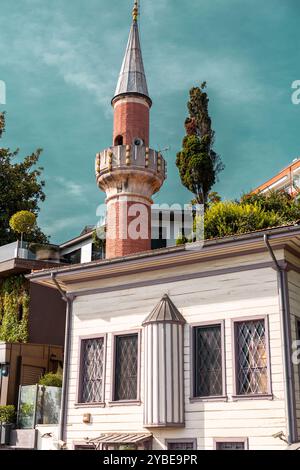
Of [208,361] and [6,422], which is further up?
[208,361]

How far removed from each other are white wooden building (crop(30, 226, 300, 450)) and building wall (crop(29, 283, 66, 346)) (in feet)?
27.4

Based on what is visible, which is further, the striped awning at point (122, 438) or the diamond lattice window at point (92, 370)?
the diamond lattice window at point (92, 370)

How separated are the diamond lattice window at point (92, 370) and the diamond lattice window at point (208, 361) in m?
2.77

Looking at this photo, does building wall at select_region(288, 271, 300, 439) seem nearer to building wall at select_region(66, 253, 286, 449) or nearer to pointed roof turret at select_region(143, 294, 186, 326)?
building wall at select_region(66, 253, 286, 449)

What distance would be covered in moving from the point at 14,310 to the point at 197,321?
40.7ft

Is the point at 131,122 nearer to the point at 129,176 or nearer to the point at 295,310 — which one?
the point at 129,176

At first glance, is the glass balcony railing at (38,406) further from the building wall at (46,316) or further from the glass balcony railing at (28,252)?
the glass balcony railing at (28,252)

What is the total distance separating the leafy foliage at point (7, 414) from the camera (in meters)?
20.1

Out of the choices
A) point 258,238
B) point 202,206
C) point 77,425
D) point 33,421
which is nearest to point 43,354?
point 33,421

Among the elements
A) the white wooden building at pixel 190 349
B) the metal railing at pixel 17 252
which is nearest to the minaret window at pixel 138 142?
the metal railing at pixel 17 252

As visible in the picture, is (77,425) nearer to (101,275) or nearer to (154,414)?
(154,414)

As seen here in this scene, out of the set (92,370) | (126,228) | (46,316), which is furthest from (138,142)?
(92,370)

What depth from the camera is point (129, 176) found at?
30.6 m
